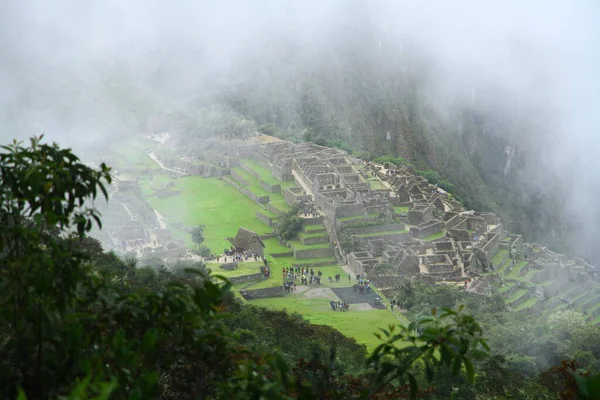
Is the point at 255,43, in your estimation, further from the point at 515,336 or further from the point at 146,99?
the point at 515,336

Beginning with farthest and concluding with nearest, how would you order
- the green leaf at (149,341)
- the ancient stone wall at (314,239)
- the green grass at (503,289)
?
1. the ancient stone wall at (314,239)
2. the green grass at (503,289)
3. the green leaf at (149,341)

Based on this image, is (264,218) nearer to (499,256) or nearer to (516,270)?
(499,256)

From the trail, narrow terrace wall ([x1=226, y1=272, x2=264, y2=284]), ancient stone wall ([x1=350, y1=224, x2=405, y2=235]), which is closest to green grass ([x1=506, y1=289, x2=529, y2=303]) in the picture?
ancient stone wall ([x1=350, y1=224, x2=405, y2=235])

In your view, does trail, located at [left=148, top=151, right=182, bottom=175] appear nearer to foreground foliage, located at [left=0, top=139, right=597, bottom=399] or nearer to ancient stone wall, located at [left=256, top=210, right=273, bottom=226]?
ancient stone wall, located at [left=256, top=210, right=273, bottom=226]

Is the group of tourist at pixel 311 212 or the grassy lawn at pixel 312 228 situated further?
the group of tourist at pixel 311 212

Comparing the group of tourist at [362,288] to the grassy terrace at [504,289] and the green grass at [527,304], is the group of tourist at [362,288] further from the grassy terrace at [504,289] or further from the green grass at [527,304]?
the green grass at [527,304]

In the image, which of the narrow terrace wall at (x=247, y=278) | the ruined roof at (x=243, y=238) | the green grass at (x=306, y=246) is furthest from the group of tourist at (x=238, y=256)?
the green grass at (x=306, y=246)

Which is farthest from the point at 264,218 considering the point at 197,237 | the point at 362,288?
the point at 362,288

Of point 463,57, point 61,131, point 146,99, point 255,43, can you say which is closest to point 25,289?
point 61,131
